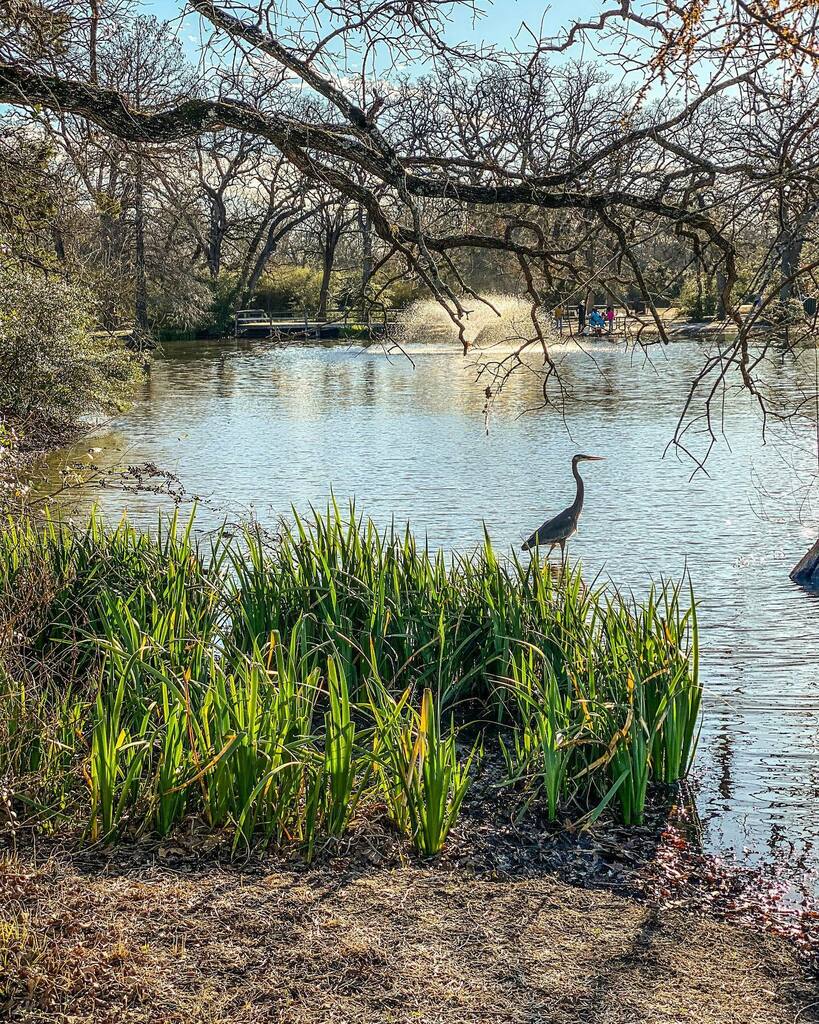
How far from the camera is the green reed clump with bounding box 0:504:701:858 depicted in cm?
365

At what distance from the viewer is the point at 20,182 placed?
680cm

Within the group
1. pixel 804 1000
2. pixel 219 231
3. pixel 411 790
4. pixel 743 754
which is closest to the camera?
pixel 804 1000

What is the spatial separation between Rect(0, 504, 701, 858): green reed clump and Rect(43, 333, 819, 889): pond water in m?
0.77

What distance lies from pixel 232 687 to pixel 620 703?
161cm

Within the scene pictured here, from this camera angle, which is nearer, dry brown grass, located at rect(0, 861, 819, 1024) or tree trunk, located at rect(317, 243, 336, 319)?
dry brown grass, located at rect(0, 861, 819, 1024)

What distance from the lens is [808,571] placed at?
911 cm

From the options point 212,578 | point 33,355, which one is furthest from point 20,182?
point 33,355

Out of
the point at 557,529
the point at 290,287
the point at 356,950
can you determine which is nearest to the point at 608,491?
the point at 557,529

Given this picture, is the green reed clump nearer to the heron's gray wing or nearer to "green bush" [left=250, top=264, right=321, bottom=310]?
the heron's gray wing

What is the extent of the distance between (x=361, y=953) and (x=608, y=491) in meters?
10.8

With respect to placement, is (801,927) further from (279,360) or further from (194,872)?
(279,360)

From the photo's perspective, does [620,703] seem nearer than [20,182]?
Yes

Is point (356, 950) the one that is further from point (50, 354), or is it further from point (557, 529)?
point (50, 354)

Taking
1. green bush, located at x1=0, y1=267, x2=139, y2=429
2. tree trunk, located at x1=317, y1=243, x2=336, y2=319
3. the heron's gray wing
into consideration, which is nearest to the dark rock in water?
the heron's gray wing
